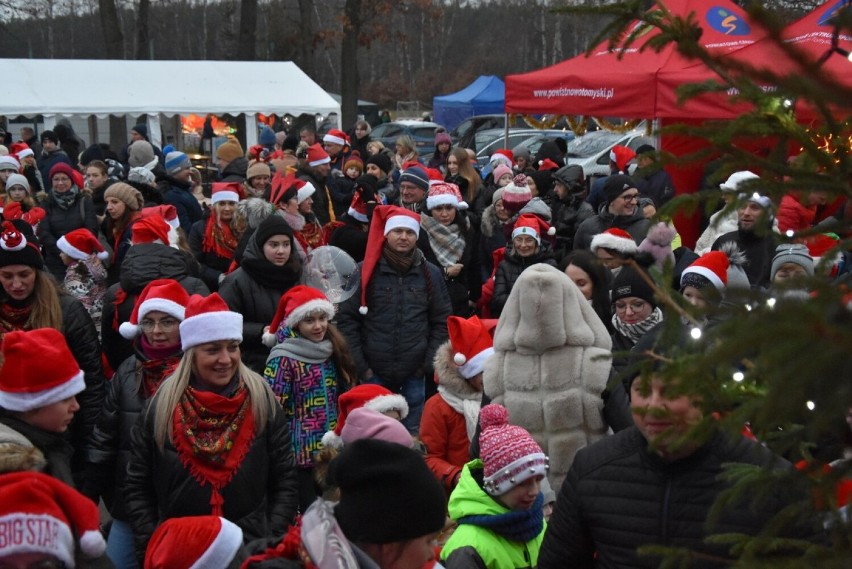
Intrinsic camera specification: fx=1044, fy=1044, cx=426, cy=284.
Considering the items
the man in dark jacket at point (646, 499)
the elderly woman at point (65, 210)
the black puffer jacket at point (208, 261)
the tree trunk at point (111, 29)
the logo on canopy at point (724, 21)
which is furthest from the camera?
the tree trunk at point (111, 29)

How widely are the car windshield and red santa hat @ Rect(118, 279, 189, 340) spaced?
18236 millimetres

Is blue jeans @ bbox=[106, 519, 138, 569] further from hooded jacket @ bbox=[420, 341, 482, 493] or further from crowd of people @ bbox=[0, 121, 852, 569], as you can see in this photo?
hooded jacket @ bbox=[420, 341, 482, 493]

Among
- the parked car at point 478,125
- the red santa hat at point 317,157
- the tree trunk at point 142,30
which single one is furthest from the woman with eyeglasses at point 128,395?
the tree trunk at point 142,30

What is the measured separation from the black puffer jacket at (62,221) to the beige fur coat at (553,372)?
21.1 feet

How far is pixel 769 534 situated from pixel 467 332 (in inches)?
128

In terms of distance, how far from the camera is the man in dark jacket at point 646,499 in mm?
2996

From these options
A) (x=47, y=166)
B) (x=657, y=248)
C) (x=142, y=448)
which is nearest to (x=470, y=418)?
(x=142, y=448)

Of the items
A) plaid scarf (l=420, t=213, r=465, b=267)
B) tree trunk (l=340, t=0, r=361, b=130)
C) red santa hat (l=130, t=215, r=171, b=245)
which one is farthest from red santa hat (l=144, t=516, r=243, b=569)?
tree trunk (l=340, t=0, r=361, b=130)

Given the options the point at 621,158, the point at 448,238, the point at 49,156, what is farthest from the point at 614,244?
the point at 49,156

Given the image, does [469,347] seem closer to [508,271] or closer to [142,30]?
[508,271]

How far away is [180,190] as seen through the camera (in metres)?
10.9

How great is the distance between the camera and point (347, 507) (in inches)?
102

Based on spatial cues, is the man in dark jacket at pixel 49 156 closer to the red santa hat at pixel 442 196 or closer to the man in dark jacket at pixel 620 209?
the red santa hat at pixel 442 196

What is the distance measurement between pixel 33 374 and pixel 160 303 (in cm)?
95
